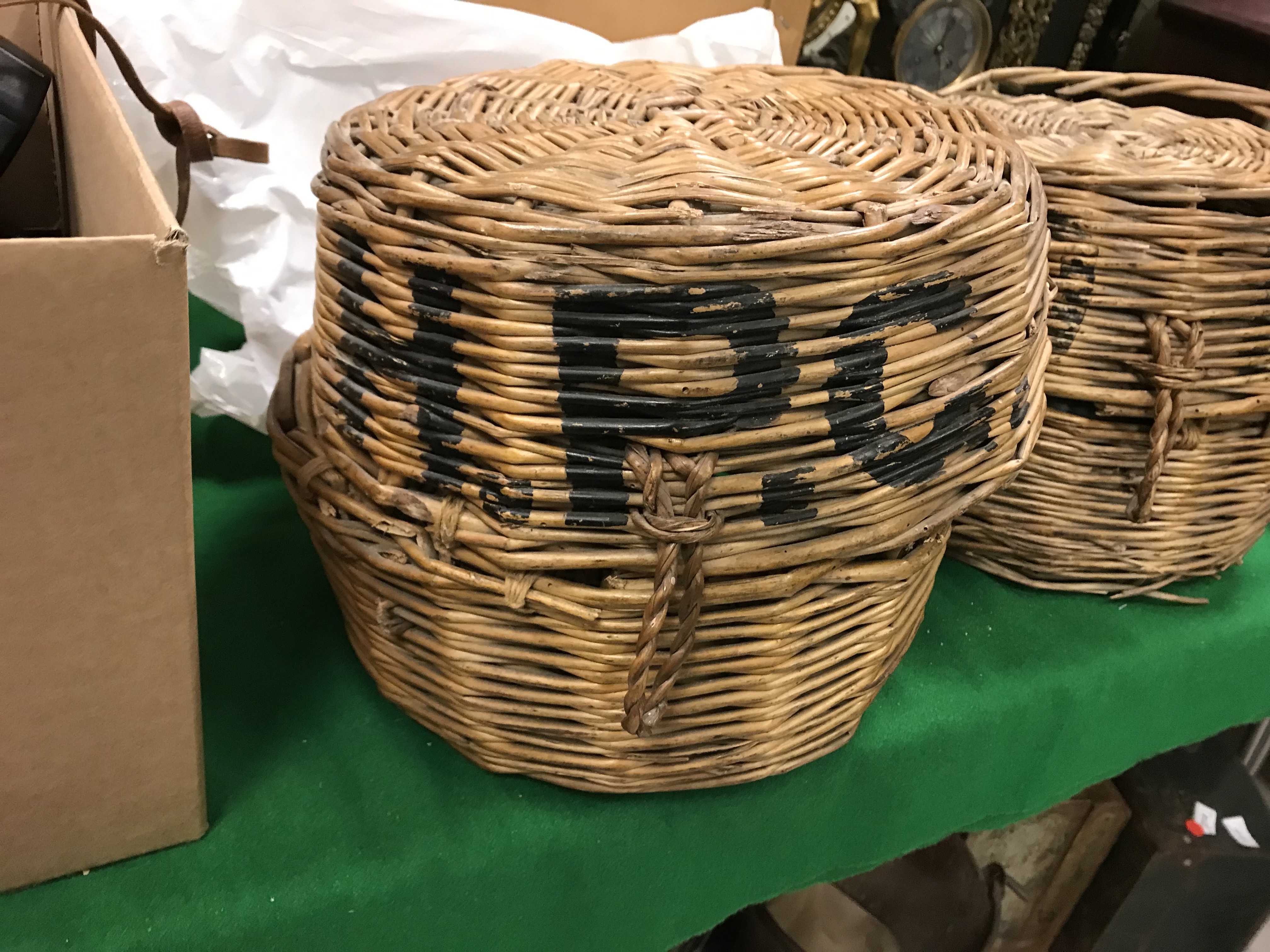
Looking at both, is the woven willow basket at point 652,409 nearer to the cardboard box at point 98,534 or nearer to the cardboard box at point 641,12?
the cardboard box at point 98,534

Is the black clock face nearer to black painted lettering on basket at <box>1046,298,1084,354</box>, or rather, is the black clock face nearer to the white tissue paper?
the white tissue paper

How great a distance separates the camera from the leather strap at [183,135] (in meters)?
0.52

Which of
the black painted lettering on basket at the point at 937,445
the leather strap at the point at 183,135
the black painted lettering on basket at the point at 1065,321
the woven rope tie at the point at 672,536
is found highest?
the leather strap at the point at 183,135

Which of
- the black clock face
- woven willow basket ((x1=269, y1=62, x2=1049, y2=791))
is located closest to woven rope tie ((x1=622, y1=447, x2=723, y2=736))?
woven willow basket ((x1=269, y1=62, x2=1049, y2=791))

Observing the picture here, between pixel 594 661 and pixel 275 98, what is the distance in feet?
2.03

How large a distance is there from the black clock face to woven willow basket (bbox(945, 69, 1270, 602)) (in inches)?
14.7

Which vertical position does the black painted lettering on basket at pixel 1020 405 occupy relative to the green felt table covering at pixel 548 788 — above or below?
above

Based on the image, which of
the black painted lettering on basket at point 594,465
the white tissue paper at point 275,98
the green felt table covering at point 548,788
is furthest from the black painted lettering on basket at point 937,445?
the white tissue paper at point 275,98

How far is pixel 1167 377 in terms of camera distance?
611 millimetres

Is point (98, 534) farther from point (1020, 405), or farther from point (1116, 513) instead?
point (1116, 513)

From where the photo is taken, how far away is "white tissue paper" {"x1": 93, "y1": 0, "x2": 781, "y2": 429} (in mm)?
750

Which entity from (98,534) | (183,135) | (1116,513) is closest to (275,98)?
(183,135)

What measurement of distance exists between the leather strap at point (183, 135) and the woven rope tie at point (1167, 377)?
24.0 inches

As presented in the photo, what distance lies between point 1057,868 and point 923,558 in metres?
0.74
